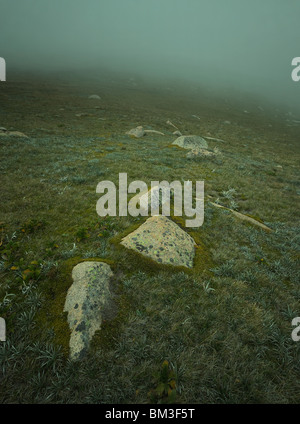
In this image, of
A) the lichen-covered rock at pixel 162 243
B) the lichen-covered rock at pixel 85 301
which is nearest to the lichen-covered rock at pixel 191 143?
the lichen-covered rock at pixel 162 243

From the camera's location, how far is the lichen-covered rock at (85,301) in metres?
3.34

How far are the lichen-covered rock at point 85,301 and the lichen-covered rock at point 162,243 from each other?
46.2 inches

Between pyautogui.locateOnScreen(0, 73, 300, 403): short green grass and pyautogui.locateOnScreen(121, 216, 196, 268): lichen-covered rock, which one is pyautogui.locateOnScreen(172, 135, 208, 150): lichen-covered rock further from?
pyautogui.locateOnScreen(121, 216, 196, 268): lichen-covered rock

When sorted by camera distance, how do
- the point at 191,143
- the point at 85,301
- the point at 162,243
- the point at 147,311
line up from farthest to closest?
the point at 191,143 < the point at 162,243 < the point at 147,311 < the point at 85,301

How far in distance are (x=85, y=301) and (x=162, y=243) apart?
8.25 feet

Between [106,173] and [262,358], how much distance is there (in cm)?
1080

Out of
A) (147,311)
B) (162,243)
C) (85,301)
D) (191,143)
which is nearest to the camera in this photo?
(85,301)

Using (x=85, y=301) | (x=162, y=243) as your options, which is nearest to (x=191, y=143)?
(x=162, y=243)

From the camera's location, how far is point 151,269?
497cm

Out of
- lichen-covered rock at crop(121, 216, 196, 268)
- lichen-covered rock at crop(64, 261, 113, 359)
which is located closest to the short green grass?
lichen-covered rock at crop(64, 261, 113, 359)

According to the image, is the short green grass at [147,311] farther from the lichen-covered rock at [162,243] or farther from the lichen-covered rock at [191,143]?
the lichen-covered rock at [191,143]

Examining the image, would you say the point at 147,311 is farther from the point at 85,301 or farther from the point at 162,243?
the point at 162,243

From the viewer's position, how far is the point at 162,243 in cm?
542
